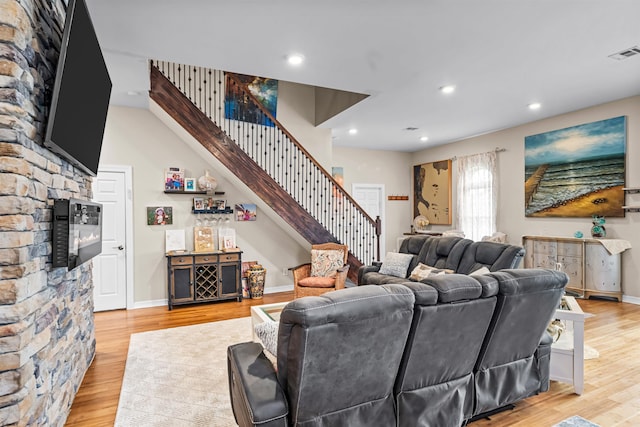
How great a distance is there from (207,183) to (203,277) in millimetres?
1454

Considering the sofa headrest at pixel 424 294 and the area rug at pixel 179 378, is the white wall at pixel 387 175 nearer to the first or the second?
the area rug at pixel 179 378

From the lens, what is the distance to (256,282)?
5.64m

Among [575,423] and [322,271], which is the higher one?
[322,271]

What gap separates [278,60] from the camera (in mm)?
3719

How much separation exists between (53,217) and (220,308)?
3.44 metres

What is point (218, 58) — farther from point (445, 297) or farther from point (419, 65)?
point (445, 297)

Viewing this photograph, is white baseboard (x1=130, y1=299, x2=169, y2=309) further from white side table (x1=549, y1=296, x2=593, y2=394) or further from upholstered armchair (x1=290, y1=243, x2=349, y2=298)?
white side table (x1=549, y1=296, x2=593, y2=394)

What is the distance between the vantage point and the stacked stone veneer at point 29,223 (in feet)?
4.91

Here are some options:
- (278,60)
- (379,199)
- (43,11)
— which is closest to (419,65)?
(278,60)

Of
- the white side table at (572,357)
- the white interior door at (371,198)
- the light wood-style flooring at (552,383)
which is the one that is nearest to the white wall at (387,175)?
the white interior door at (371,198)

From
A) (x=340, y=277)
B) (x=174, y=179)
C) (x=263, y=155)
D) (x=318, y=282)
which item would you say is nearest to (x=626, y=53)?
(x=340, y=277)

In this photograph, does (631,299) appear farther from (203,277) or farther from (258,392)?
(203,277)

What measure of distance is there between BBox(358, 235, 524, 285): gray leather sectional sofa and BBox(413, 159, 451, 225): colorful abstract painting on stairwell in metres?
3.47

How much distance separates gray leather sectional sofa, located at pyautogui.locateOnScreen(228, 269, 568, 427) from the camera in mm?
1521
